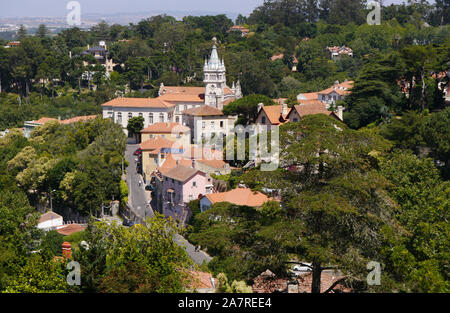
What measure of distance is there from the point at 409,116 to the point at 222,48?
149 feet

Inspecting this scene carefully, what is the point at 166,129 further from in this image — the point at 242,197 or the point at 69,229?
the point at 242,197

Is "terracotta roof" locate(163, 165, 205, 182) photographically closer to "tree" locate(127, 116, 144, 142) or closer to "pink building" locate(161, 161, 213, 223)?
"pink building" locate(161, 161, 213, 223)

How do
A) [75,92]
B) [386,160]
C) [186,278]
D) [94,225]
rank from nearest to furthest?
[186,278]
[94,225]
[386,160]
[75,92]

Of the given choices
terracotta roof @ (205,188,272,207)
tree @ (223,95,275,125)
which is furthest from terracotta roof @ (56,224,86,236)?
tree @ (223,95,275,125)

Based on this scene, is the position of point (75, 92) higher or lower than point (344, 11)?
lower

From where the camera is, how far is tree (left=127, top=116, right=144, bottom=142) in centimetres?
4884

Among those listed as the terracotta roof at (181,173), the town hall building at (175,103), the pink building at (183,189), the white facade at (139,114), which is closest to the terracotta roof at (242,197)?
the pink building at (183,189)

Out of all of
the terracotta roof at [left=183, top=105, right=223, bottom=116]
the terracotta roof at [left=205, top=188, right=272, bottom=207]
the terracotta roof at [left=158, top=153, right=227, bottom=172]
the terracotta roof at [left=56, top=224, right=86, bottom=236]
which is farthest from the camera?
the terracotta roof at [left=183, top=105, right=223, bottom=116]

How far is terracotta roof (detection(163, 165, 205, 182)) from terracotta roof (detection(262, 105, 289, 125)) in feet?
23.6

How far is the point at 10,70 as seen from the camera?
2793 inches

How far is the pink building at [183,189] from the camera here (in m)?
31.4
